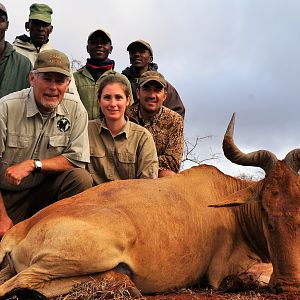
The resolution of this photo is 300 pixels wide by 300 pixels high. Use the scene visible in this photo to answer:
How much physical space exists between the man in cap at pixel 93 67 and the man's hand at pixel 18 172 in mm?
2655

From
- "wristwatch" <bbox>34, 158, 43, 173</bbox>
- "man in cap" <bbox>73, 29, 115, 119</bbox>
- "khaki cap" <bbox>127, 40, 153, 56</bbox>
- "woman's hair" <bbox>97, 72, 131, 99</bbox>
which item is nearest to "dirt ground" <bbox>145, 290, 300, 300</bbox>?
"wristwatch" <bbox>34, 158, 43, 173</bbox>

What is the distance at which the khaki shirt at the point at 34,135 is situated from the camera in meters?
6.86

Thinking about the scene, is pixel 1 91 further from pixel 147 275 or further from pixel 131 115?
pixel 147 275

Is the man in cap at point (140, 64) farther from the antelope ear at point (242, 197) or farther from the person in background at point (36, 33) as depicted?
the antelope ear at point (242, 197)

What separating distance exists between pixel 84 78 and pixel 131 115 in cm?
103

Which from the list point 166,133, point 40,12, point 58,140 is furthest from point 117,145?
point 40,12

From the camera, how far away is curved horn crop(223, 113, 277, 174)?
20.0 feet

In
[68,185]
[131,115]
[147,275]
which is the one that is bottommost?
[147,275]

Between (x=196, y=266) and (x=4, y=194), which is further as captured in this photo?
(x=4, y=194)

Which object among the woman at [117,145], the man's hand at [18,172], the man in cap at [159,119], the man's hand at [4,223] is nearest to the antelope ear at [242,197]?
the woman at [117,145]

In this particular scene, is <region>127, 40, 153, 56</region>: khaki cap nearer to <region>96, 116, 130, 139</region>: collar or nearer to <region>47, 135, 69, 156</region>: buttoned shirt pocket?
<region>96, 116, 130, 139</region>: collar

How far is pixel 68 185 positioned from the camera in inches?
271

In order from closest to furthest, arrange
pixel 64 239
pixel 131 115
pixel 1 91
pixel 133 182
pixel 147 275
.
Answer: pixel 64 239, pixel 147 275, pixel 133 182, pixel 1 91, pixel 131 115

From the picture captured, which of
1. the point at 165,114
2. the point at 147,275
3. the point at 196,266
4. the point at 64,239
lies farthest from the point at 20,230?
the point at 165,114
